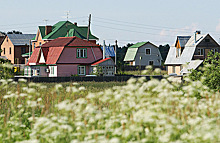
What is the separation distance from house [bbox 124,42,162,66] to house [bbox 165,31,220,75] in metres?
19.9

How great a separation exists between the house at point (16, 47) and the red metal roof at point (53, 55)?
32.5 m

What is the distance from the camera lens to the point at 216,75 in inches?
591

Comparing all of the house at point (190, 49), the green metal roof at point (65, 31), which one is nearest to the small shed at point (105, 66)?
the house at point (190, 49)

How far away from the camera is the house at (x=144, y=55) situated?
83.4 m

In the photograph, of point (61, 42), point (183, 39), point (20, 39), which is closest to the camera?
point (61, 42)

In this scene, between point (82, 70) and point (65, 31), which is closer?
point (82, 70)

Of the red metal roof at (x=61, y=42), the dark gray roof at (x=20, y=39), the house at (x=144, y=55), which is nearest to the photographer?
the red metal roof at (x=61, y=42)

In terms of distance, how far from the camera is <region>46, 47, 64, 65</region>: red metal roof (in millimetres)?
53344

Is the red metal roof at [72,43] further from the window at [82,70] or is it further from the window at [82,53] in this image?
the window at [82,70]

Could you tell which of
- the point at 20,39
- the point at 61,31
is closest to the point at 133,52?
the point at 61,31

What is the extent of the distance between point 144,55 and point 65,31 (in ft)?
59.4

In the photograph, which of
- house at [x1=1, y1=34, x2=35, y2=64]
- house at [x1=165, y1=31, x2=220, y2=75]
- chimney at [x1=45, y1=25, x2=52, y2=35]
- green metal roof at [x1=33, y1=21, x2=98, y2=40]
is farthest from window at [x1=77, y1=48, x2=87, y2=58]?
house at [x1=1, y1=34, x2=35, y2=64]

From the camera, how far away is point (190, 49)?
58.3 meters

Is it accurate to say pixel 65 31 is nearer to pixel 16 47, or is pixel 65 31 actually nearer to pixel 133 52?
pixel 133 52
